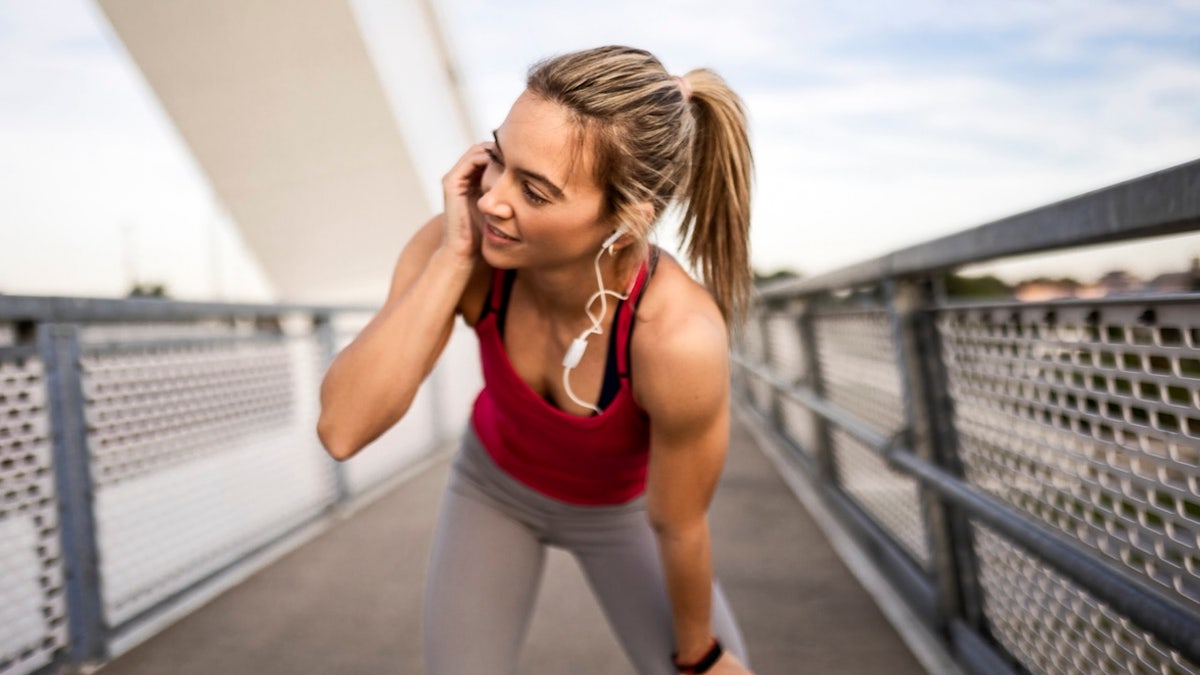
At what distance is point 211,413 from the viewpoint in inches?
139

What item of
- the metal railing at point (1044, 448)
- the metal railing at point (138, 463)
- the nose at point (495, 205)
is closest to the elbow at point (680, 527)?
the metal railing at point (1044, 448)

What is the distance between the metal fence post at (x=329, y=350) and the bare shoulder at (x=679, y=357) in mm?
3397

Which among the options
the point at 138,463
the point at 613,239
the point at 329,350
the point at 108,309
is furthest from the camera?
the point at 329,350

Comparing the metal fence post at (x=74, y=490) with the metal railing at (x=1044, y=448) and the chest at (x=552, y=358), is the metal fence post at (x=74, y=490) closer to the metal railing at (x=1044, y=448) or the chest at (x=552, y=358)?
the chest at (x=552, y=358)

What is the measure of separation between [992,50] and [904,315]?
1358 cm

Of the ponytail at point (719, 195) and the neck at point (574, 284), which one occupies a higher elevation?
the ponytail at point (719, 195)

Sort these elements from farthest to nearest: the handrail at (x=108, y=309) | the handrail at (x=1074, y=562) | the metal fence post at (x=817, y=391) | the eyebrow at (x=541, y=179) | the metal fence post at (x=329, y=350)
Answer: the metal fence post at (x=329, y=350) → the metal fence post at (x=817, y=391) → the handrail at (x=108, y=309) → the eyebrow at (x=541, y=179) → the handrail at (x=1074, y=562)

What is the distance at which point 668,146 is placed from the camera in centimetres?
157

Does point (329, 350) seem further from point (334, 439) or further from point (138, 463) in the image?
point (334, 439)

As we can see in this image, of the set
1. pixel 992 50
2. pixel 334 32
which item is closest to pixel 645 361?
pixel 334 32

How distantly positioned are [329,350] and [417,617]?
2110 millimetres

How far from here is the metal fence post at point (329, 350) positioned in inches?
183

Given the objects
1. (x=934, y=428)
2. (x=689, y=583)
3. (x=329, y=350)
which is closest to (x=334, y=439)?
(x=689, y=583)

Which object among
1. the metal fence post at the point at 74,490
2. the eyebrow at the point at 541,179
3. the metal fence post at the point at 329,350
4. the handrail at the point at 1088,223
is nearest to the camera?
the handrail at the point at 1088,223
